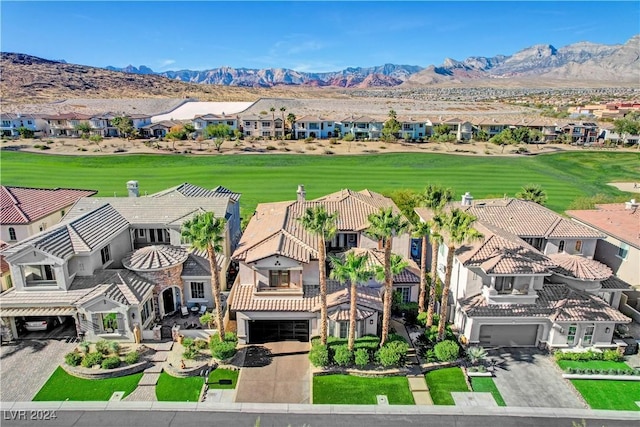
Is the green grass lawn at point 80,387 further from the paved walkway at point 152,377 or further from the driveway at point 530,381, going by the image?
the driveway at point 530,381

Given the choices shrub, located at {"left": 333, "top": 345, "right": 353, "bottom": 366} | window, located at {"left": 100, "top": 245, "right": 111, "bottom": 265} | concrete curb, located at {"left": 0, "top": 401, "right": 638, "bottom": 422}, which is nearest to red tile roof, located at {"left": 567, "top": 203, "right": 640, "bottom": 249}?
concrete curb, located at {"left": 0, "top": 401, "right": 638, "bottom": 422}

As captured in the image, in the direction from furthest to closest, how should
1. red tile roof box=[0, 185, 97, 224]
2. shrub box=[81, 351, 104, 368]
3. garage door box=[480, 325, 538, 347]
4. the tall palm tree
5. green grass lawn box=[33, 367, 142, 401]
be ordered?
red tile roof box=[0, 185, 97, 224] → garage door box=[480, 325, 538, 347] → shrub box=[81, 351, 104, 368] → the tall palm tree → green grass lawn box=[33, 367, 142, 401]

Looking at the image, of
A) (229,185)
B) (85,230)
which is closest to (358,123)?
(229,185)

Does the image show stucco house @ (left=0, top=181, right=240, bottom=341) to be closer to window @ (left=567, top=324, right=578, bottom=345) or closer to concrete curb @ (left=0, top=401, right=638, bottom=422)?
concrete curb @ (left=0, top=401, right=638, bottom=422)

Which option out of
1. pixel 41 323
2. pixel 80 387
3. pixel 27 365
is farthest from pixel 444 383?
pixel 41 323

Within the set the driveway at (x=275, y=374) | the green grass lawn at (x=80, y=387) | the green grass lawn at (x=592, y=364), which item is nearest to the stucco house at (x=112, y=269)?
the green grass lawn at (x=80, y=387)

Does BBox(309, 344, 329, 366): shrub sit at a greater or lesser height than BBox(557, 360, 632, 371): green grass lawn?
greater
